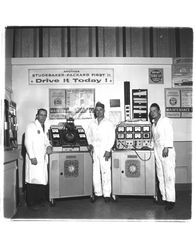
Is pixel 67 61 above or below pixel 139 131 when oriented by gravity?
above

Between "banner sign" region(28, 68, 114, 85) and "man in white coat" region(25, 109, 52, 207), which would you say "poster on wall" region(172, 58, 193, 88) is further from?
"man in white coat" region(25, 109, 52, 207)

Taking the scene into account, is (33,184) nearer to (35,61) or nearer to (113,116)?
(113,116)

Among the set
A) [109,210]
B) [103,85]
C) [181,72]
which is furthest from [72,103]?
[109,210]

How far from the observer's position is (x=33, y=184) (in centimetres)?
448

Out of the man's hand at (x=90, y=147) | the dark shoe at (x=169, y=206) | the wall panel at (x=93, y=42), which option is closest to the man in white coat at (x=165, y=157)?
the dark shoe at (x=169, y=206)

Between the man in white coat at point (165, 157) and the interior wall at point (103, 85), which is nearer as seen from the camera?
the man in white coat at point (165, 157)

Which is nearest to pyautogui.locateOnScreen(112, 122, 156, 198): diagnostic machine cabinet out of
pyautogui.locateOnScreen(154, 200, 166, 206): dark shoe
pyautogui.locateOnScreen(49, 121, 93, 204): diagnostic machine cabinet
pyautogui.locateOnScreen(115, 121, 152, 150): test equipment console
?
pyautogui.locateOnScreen(115, 121, 152, 150): test equipment console

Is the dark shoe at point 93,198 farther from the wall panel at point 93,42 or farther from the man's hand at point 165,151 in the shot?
the wall panel at point 93,42

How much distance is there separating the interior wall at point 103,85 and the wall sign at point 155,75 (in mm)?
73

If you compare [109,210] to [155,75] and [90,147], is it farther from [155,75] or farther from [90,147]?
[155,75]

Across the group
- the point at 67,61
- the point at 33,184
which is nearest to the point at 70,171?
the point at 33,184

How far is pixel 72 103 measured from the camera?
6.07 metres

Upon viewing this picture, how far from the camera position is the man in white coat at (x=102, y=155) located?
4.90 metres
